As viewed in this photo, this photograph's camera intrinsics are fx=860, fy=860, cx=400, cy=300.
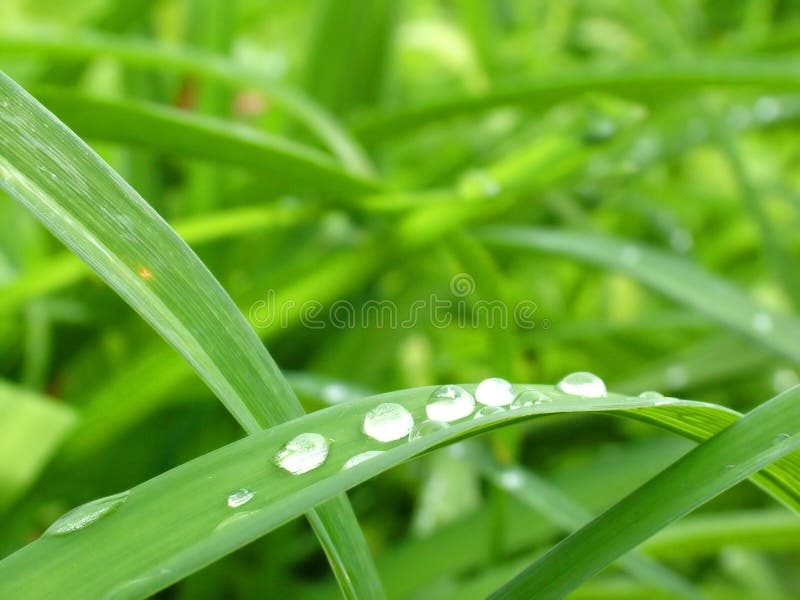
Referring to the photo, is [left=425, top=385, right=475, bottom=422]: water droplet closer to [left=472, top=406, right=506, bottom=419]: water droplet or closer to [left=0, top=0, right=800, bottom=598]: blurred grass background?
[left=472, top=406, right=506, bottom=419]: water droplet

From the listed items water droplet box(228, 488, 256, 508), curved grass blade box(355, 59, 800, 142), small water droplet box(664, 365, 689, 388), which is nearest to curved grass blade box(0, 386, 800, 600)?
water droplet box(228, 488, 256, 508)

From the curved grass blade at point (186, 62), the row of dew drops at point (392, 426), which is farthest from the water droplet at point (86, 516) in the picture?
the curved grass blade at point (186, 62)

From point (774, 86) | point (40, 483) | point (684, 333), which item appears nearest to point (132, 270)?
point (40, 483)

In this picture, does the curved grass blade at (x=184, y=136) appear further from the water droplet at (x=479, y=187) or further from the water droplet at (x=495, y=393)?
the water droplet at (x=495, y=393)

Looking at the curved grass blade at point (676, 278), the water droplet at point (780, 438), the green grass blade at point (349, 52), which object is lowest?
the water droplet at point (780, 438)

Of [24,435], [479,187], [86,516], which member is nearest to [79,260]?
[24,435]

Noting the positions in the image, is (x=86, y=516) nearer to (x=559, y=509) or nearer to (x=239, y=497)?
(x=239, y=497)
